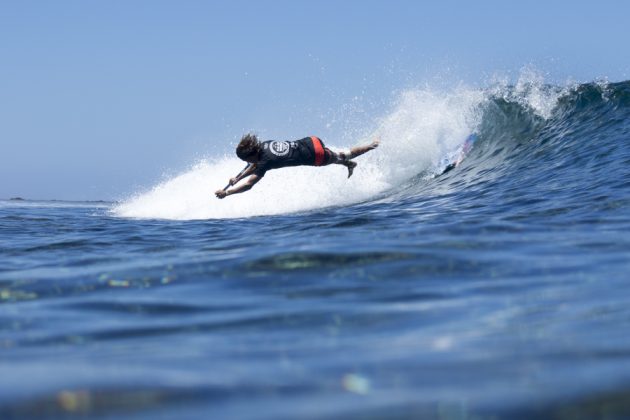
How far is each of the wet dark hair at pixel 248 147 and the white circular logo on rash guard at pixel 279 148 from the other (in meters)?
0.26

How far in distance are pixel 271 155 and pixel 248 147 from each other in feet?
1.53

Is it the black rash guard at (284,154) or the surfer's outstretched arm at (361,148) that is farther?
the surfer's outstretched arm at (361,148)

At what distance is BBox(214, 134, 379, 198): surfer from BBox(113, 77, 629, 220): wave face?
1.38 meters

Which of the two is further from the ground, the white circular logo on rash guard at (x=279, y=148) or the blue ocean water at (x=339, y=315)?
the white circular logo on rash guard at (x=279, y=148)

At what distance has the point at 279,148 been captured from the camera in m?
12.0

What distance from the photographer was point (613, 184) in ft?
27.5

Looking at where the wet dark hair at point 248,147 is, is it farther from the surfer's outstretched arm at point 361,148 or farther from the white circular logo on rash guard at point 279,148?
the surfer's outstretched arm at point 361,148

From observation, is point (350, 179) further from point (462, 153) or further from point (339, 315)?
point (339, 315)

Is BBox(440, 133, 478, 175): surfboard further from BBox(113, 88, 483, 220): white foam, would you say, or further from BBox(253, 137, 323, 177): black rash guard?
BBox(253, 137, 323, 177): black rash guard

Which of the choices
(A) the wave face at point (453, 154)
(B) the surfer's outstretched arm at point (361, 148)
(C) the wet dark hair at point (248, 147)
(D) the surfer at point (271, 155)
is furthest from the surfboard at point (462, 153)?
(C) the wet dark hair at point (248, 147)

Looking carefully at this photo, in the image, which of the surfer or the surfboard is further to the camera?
the surfboard

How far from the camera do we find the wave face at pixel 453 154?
11961 millimetres

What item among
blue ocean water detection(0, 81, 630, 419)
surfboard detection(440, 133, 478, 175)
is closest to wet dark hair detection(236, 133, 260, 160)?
blue ocean water detection(0, 81, 630, 419)

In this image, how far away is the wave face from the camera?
39.2 feet
